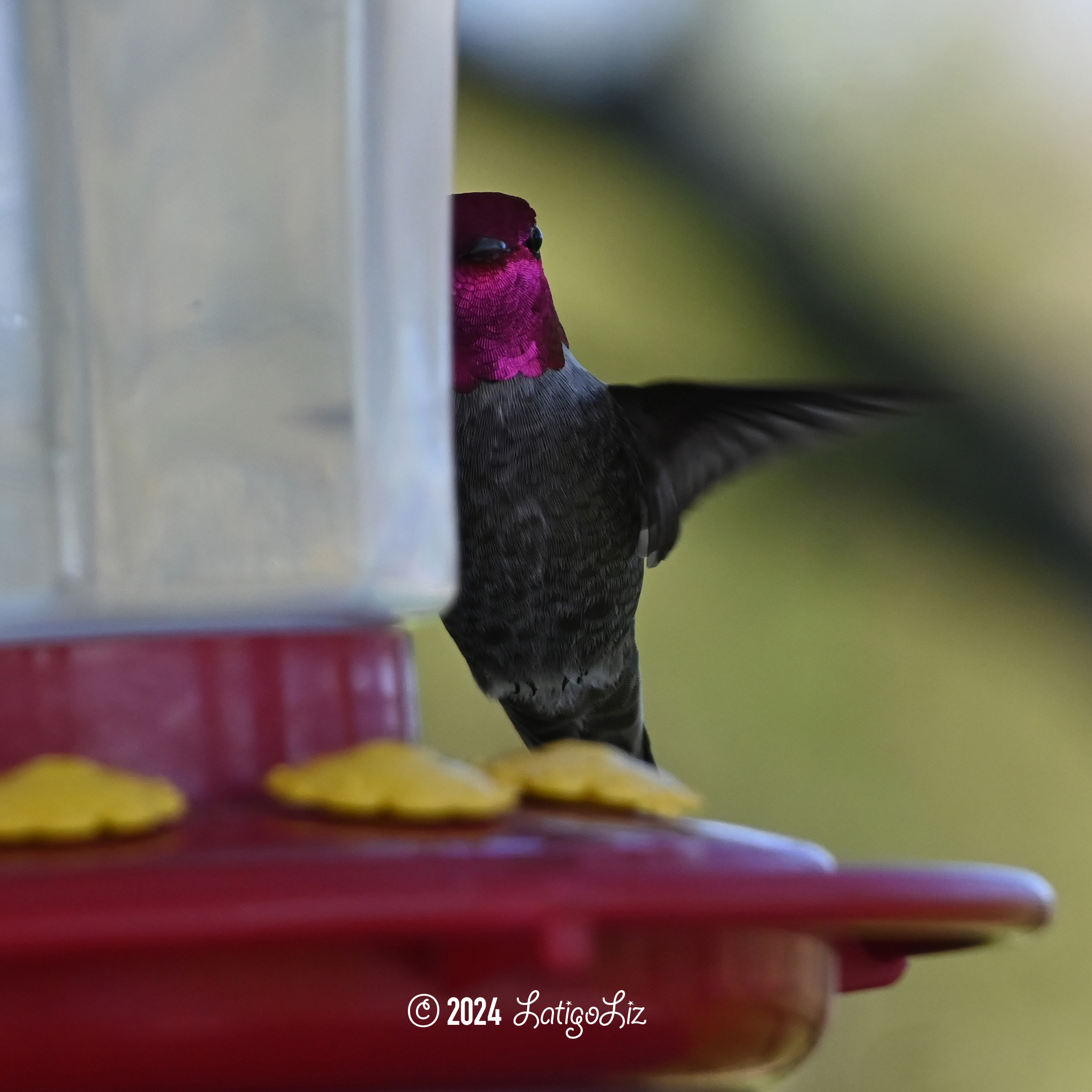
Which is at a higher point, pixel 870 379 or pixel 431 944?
pixel 870 379

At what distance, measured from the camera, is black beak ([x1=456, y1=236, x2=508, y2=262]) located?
176 cm

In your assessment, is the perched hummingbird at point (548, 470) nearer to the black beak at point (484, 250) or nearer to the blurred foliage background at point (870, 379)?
the black beak at point (484, 250)

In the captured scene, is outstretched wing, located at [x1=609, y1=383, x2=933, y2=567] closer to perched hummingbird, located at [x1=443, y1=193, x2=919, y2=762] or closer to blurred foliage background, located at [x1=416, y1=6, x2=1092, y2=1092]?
perched hummingbird, located at [x1=443, y1=193, x2=919, y2=762]

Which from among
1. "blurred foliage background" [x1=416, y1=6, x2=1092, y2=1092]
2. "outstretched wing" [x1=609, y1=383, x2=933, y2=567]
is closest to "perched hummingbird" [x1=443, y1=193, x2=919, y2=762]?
"outstretched wing" [x1=609, y1=383, x2=933, y2=567]

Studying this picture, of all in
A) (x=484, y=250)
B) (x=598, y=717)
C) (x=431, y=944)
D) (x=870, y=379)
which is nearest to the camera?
(x=431, y=944)

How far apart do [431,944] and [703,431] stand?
1.18 meters

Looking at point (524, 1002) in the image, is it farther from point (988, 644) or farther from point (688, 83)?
point (988, 644)

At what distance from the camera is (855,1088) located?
10.6ft

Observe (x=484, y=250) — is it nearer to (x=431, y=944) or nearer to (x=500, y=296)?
(x=500, y=296)

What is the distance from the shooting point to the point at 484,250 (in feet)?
5.81

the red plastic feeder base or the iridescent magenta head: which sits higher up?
the iridescent magenta head

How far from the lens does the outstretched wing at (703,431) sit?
5.68 feet

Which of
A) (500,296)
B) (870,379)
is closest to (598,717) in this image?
(500,296)

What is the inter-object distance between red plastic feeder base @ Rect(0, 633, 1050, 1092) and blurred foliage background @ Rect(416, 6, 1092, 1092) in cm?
201
